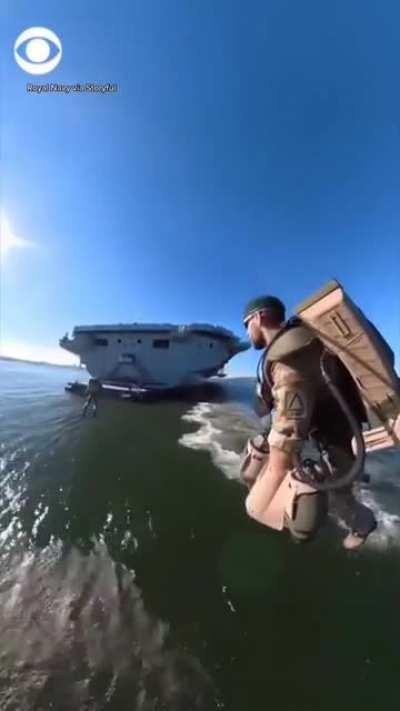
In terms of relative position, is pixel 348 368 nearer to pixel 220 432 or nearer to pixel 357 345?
pixel 357 345

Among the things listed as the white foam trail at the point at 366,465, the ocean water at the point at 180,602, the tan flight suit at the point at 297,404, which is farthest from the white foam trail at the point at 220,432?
the tan flight suit at the point at 297,404

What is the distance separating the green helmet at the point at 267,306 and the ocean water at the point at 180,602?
5.32 m

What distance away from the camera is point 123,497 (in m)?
9.77

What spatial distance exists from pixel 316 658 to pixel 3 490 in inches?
373

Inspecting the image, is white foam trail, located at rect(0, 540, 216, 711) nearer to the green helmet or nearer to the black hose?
the black hose

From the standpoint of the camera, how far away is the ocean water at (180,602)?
169 inches

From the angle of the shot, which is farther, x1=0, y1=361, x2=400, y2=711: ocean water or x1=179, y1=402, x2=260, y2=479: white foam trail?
x1=179, y1=402, x2=260, y2=479: white foam trail

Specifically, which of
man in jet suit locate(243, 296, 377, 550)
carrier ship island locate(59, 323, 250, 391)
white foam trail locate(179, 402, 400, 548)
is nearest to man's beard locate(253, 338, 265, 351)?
man in jet suit locate(243, 296, 377, 550)

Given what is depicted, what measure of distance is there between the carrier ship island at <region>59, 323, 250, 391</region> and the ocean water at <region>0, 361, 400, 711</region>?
2727 centimetres

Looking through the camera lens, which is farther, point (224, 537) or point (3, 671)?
point (224, 537)

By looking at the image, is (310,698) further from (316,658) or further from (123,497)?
(123,497)

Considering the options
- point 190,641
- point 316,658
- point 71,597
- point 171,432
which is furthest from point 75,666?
point 171,432

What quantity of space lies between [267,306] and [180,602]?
20.0ft

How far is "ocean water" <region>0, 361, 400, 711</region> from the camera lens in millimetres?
4301
